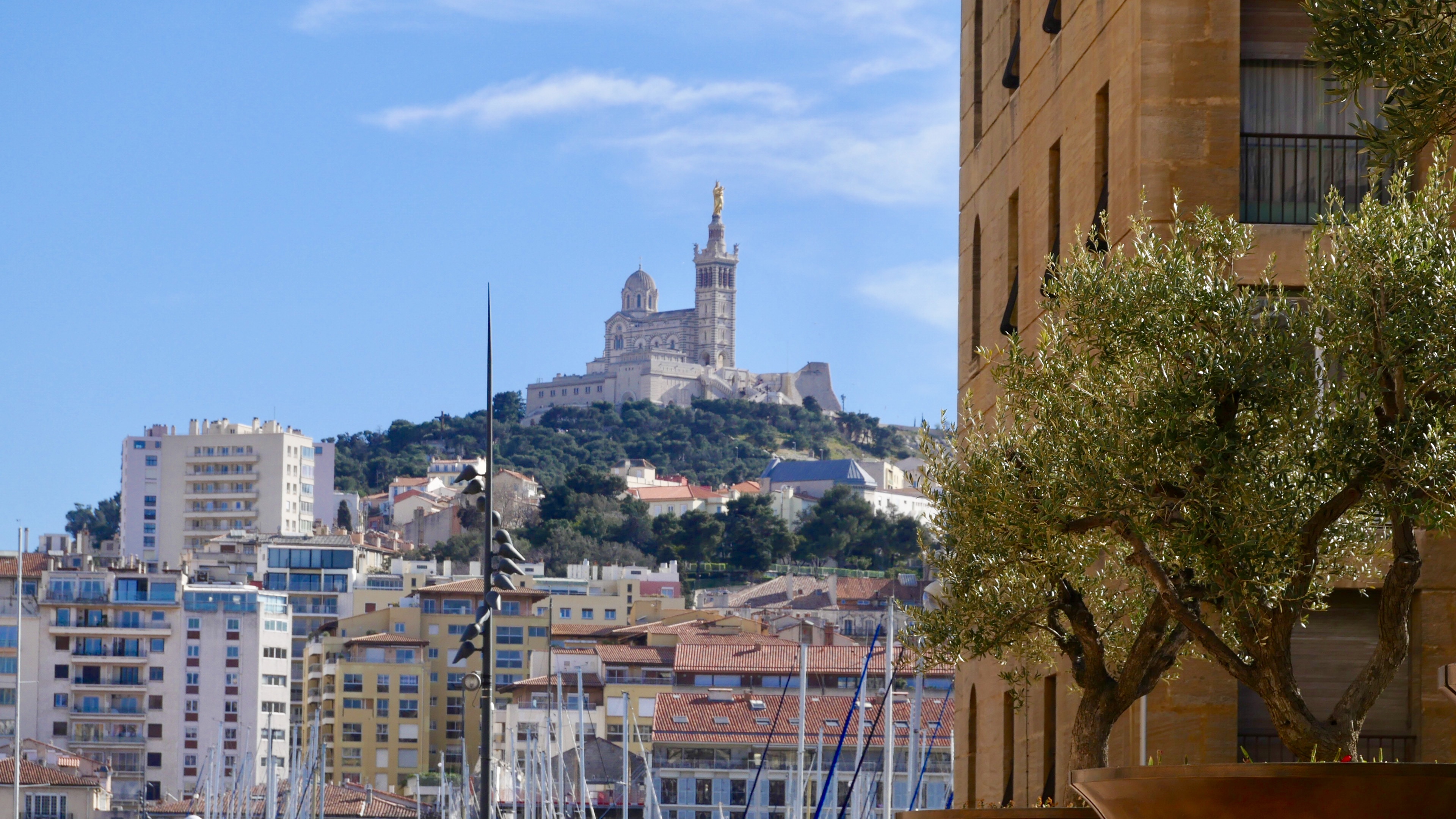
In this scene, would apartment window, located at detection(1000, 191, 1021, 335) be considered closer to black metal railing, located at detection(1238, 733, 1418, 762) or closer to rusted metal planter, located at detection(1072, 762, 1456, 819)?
black metal railing, located at detection(1238, 733, 1418, 762)

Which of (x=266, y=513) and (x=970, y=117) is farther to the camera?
(x=266, y=513)

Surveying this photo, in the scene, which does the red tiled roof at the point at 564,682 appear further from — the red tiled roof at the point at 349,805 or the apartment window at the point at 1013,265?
the apartment window at the point at 1013,265

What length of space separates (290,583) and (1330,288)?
134 m

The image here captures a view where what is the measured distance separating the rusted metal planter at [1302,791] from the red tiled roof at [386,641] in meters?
114

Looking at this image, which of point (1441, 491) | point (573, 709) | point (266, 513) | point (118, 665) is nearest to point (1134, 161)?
point (1441, 491)

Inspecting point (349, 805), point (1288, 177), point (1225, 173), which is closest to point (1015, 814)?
point (1225, 173)

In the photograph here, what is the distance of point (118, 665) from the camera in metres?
118

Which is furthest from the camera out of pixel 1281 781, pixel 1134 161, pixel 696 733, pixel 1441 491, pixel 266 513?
pixel 266 513

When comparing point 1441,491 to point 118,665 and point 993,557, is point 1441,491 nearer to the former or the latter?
point 993,557

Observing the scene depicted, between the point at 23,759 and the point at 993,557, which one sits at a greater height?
the point at 993,557

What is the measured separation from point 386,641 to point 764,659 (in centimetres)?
2836

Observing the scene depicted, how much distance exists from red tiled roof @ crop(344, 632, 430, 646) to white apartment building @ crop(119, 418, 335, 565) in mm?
59711

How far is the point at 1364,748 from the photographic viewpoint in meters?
17.1

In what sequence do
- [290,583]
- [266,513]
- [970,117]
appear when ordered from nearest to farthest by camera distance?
[970,117], [290,583], [266,513]
